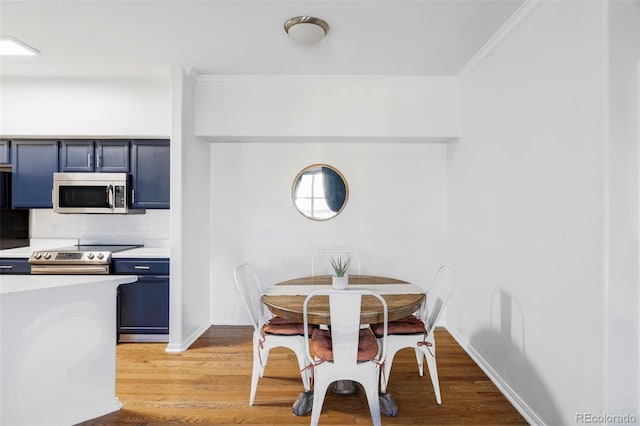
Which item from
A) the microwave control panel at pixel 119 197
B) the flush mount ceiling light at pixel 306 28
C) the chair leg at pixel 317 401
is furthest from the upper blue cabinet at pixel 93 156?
the chair leg at pixel 317 401

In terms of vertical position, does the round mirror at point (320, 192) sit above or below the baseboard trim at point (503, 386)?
above

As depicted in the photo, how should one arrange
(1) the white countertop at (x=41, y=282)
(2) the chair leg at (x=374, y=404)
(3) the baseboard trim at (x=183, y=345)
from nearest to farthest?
(1) the white countertop at (x=41, y=282), (2) the chair leg at (x=374, y=404), (3) the baseboard trim at (x=183, y=345)

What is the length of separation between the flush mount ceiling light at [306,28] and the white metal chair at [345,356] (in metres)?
1.79

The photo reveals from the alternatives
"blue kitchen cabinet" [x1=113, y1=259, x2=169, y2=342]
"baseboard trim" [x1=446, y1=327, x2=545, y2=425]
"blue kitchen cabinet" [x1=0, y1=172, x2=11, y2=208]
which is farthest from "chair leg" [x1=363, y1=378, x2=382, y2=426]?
"blue kitchen cabinet" [x1=0, y1=172, x2=11, y2=208]

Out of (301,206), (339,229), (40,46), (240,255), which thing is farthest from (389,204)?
(40,46)

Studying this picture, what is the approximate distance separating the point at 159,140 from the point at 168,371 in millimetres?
2177

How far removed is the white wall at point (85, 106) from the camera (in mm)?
3352

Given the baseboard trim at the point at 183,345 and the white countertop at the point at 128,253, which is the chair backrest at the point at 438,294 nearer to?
the baseboard trim at the point at 183,345

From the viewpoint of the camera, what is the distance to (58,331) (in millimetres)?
1940

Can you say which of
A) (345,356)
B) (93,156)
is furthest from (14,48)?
(345,356)

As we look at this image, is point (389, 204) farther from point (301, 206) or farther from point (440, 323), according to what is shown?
point (440, 323)

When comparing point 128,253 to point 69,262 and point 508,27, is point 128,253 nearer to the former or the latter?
point 69,262

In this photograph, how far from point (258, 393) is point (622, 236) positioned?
234cm

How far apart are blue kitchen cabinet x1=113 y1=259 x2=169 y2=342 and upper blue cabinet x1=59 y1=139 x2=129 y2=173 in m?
1.00
